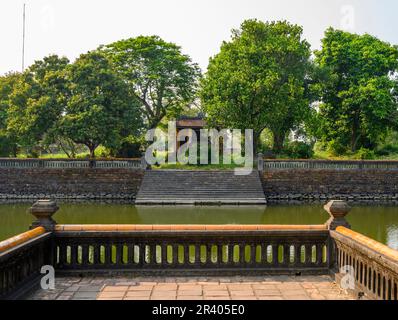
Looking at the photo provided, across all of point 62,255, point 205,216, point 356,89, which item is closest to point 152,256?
point 62,255

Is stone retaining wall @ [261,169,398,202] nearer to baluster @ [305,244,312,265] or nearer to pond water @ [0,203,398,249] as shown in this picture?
pond water @ [0,203,398,249]

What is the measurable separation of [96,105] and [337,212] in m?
20.5

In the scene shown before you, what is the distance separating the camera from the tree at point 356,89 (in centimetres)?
2873

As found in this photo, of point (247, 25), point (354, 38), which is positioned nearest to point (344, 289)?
point (247, 25)

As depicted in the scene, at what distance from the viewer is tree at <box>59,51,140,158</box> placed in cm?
2377

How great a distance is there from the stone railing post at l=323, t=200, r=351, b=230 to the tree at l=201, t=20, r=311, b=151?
20126 mm

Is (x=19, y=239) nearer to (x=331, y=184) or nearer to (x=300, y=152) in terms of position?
(x=331, y=184)

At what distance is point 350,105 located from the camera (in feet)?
97.3

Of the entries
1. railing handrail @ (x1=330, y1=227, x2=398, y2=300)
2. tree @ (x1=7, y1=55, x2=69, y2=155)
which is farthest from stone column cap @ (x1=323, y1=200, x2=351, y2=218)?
tree @ (x1=7, y1=55, x2=69, y2=155)

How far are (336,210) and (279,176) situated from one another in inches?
719

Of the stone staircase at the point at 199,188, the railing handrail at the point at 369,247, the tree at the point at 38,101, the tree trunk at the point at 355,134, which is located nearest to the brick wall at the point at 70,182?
the stone staircase at the point at 199,188

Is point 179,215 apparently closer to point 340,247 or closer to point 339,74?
point 340,247

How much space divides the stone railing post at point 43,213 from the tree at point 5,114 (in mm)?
24030
